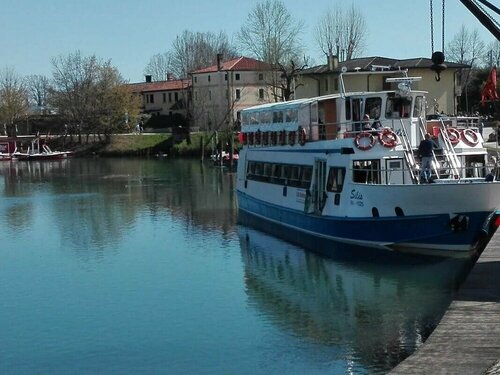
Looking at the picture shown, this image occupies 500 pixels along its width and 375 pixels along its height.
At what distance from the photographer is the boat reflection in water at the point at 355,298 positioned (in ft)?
56.9

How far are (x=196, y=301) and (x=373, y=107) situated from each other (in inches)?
398

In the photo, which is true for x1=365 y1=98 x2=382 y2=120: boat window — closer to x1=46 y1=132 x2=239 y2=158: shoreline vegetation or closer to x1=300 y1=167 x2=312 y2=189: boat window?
x1=300 y1=167 x2=312 y2=189: boat window

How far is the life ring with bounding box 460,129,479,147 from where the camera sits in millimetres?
27266

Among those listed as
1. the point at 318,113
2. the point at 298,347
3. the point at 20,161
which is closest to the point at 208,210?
the point at 318,113

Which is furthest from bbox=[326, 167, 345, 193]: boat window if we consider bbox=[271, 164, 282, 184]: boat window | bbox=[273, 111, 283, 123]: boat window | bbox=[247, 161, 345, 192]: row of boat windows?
bbox=[273, 111, 283, 123]: boat window

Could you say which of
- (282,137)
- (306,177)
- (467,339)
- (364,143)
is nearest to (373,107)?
(364,143)

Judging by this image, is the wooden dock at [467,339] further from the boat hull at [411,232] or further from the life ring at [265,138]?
the life ring at [265,138]

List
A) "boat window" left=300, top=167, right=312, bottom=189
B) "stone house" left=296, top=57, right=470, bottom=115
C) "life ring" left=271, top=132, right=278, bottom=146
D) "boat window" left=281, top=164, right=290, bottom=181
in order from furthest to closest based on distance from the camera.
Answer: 1. "stone house" left=296, top=57, right=470, bottom=115
2. "life ring" left=271, top=132, right=278, bottom=146
3. "boat window" left=281, top=164, right=290, bottom=181
4. "boat window" left=300, top=167, right=312, bottom=189

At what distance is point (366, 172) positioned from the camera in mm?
26109

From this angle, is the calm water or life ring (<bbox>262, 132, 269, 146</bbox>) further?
life ring (<bbox>262, 132, 269, 146</bbox>)

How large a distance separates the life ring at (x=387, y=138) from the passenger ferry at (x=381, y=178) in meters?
0.03

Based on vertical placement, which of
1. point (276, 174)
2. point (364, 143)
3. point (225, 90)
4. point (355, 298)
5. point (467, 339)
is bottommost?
point (355, 298)

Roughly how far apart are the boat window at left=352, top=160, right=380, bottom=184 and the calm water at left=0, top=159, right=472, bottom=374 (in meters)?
2.53

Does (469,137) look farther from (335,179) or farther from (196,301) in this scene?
(196,301)
